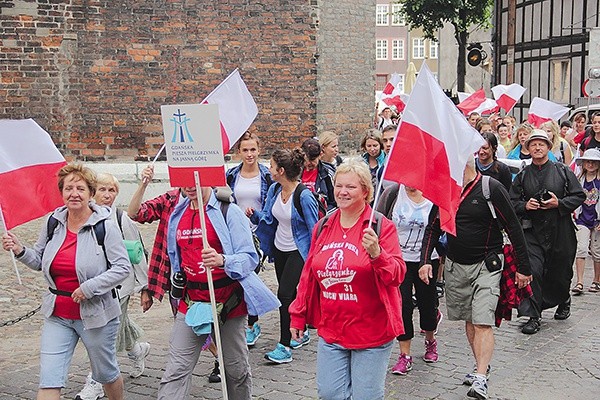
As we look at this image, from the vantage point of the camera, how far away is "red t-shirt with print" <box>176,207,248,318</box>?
19.0 ft

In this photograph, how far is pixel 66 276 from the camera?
5812 millimetres

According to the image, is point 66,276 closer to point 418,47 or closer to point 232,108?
point 232,108

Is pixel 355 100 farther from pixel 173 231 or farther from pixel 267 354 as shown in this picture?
pixel 173 231

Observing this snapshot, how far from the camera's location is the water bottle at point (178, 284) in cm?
589

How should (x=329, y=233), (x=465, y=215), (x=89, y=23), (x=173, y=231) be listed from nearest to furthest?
1. (x=329, y=233)
2. (x=173, y=231)
3. (x=465, y=215)
4. (x=89, y=23)

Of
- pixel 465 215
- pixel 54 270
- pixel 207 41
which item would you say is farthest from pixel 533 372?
pixel 207 41

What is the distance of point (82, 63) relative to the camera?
1684 centimetres

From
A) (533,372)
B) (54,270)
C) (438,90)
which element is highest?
(438,90)

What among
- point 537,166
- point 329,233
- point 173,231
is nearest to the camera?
point 329,233

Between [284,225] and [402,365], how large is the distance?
1.53 meters

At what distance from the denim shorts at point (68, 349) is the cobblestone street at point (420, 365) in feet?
3.29

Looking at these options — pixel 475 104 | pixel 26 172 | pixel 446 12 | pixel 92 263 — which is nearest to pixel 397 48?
pixel 446 12

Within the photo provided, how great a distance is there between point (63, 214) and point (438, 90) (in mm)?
2451

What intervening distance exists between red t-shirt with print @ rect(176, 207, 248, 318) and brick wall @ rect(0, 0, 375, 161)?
11379mm
